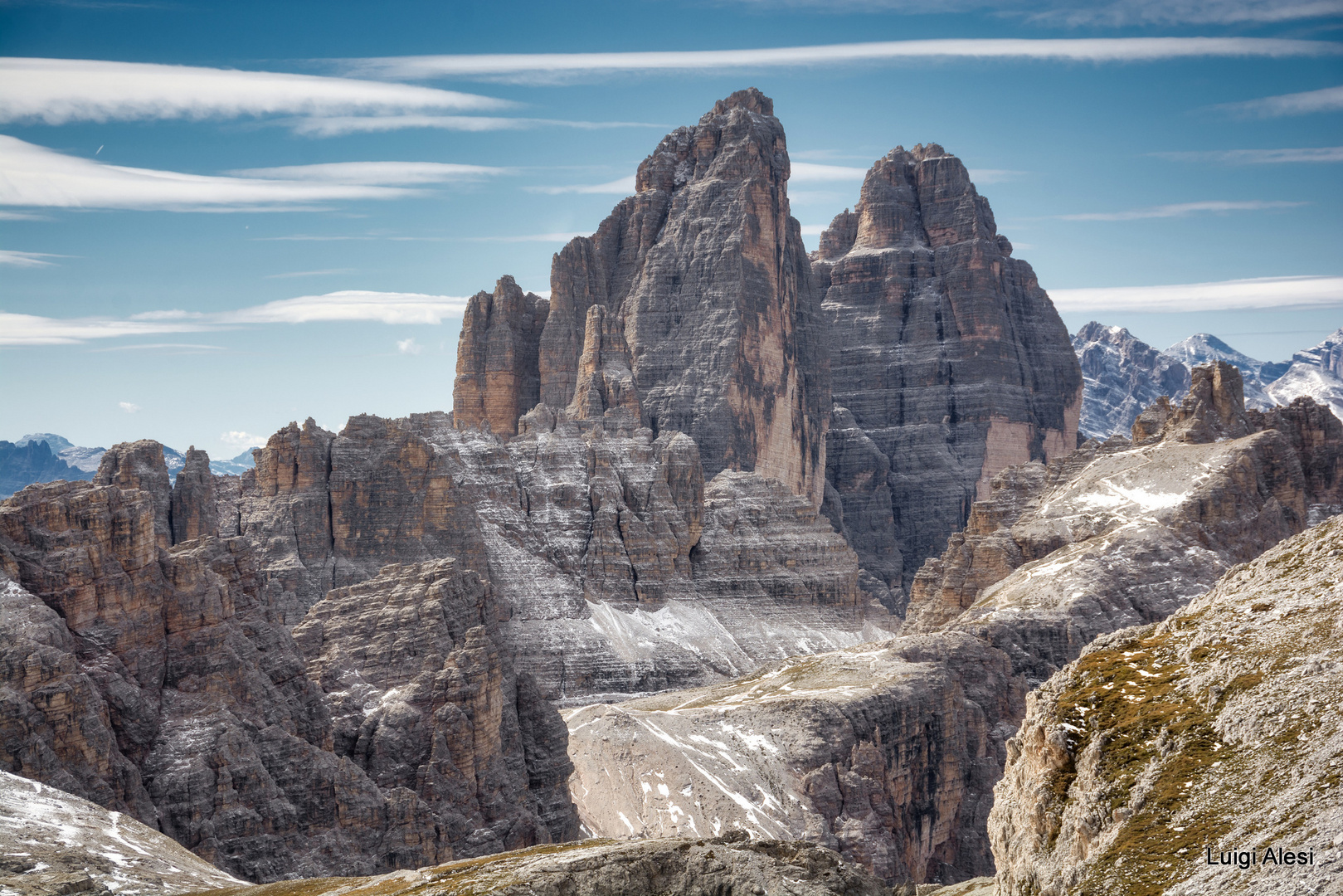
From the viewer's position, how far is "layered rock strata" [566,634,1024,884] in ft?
529

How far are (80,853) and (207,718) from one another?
27520 millimetres

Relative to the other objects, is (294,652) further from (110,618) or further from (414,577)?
(414,577)

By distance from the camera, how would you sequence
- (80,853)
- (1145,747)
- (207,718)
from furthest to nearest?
(207,718)
(80,853)
(1145,747)

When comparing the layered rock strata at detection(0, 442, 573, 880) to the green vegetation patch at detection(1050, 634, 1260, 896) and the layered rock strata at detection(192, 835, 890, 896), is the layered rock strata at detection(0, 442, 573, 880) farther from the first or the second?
the green vegetation patch at detection(1050, 634, 1260, 896)

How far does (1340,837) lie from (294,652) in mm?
95822

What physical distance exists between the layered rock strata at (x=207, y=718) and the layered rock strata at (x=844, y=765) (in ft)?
110

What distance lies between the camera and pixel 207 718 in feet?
352

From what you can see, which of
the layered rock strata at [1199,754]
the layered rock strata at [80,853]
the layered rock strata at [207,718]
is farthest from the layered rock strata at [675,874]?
the layered rock strata at [207,718]

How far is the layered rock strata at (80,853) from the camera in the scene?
246ft

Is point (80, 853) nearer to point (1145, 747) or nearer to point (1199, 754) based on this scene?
point (1145, 747)

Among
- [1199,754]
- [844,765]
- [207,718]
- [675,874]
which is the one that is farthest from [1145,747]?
[844,765]

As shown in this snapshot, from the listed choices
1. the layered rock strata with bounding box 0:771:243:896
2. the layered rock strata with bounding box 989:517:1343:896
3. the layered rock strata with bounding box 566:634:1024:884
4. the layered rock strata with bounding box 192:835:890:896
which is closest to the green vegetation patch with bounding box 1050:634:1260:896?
the layered rock strata with bounding box 989:517:1343:896

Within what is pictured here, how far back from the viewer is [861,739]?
556 ft

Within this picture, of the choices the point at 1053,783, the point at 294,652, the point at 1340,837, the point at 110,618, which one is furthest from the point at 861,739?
the point at 1340,837
